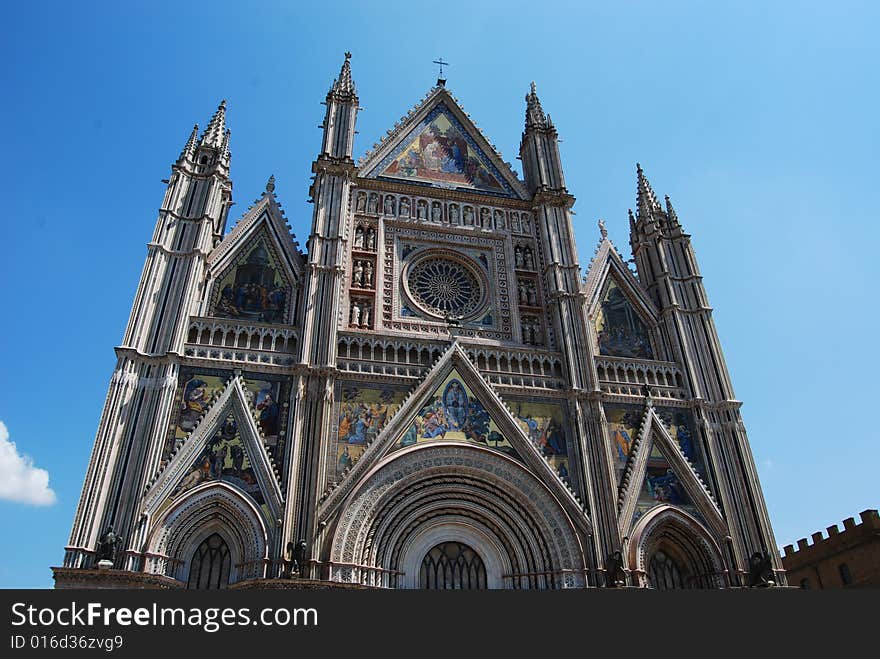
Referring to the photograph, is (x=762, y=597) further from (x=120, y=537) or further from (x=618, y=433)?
(x=120, y=537)

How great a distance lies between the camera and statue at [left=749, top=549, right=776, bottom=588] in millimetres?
17281

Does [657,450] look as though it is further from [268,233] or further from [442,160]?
[268,233]

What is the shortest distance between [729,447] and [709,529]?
2798 mm

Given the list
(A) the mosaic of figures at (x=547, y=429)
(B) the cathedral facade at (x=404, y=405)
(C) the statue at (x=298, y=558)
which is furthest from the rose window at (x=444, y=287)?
(C) the statue at (x=298, y=558)

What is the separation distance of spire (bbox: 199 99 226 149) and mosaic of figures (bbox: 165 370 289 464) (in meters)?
8.82

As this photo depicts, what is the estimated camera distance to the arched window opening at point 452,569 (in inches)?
684

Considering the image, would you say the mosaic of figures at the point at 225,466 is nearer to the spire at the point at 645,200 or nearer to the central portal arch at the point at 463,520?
the central portal arch at the point at 463,520

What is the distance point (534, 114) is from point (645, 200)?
577 cm

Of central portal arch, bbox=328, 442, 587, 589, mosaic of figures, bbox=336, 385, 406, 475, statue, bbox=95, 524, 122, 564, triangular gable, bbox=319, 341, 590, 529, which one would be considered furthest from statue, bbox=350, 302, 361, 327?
statue, bbox=95, 524, 122, 564

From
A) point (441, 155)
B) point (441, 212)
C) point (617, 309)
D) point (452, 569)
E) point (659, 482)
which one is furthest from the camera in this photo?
point (441, 155)

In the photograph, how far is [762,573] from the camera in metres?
17.3

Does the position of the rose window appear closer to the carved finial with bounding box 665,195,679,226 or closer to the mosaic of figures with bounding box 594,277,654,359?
the mosaic of figures with bounding box 594,277,654,359

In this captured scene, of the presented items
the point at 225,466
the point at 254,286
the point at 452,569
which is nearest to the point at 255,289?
the point at 254,286

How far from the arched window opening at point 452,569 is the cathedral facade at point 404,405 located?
0.06 metres
